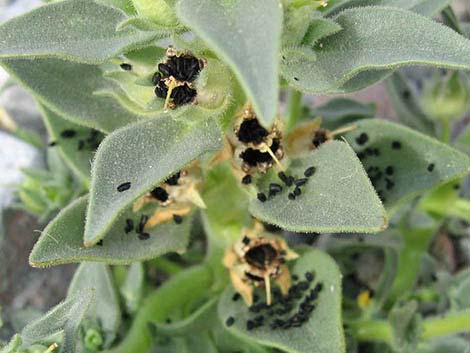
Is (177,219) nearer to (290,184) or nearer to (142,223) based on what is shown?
(142,223)

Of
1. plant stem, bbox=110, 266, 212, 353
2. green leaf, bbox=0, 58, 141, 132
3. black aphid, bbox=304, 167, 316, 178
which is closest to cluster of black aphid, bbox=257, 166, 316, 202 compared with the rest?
black aphid, bbox=304, 167, 316, 178

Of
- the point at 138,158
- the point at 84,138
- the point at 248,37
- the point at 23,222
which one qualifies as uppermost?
the point at 248,37

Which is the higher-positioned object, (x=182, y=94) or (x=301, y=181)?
(x=182, y=94)

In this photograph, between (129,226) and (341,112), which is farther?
(341,112)

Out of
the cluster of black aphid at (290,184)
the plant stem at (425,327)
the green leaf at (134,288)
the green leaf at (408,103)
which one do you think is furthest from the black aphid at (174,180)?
the green leaf at (408,103)

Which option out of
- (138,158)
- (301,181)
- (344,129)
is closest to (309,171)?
(301,181)

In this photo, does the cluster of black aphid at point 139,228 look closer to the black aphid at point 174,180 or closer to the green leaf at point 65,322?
the black aphid at point 174,180

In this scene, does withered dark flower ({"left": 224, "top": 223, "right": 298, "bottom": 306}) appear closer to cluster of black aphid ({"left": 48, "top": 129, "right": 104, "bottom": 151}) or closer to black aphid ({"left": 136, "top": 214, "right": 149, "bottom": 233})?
black aphid ({"left": 136, "top": 214, "right": 149, "bottom": 233})
